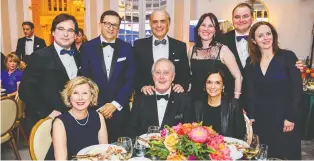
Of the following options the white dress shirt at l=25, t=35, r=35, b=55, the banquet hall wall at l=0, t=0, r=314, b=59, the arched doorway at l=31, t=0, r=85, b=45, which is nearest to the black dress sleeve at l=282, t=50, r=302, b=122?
the banquet hall wall at l=0, t=0, r=314, b=59

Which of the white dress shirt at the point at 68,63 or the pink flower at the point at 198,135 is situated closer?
the pink flower at the point at 198,135

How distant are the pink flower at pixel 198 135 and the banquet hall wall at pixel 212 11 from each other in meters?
5.84

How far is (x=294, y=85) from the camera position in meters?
2.74

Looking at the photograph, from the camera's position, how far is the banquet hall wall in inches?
273

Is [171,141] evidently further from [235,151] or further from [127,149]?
[235,151]

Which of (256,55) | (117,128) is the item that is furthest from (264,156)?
(117,128)

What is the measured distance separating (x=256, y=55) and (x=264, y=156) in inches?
45.9

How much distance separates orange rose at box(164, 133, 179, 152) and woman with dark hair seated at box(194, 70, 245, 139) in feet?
3.22

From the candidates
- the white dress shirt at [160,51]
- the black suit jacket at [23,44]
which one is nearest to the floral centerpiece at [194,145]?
the white dress shirt at [160,51]

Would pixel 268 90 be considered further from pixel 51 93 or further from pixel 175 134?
pixel 51 93

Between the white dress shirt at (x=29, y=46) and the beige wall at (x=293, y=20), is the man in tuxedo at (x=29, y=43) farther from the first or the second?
the beige wall at (x=293, y=20)

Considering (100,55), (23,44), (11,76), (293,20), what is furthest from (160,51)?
(293,20)

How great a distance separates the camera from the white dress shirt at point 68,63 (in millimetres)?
2750

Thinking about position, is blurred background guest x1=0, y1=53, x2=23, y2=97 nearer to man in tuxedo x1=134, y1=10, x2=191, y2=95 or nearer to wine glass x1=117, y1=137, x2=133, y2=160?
man in tuxedo x1=134, y1=10, x2=191, y2=95
